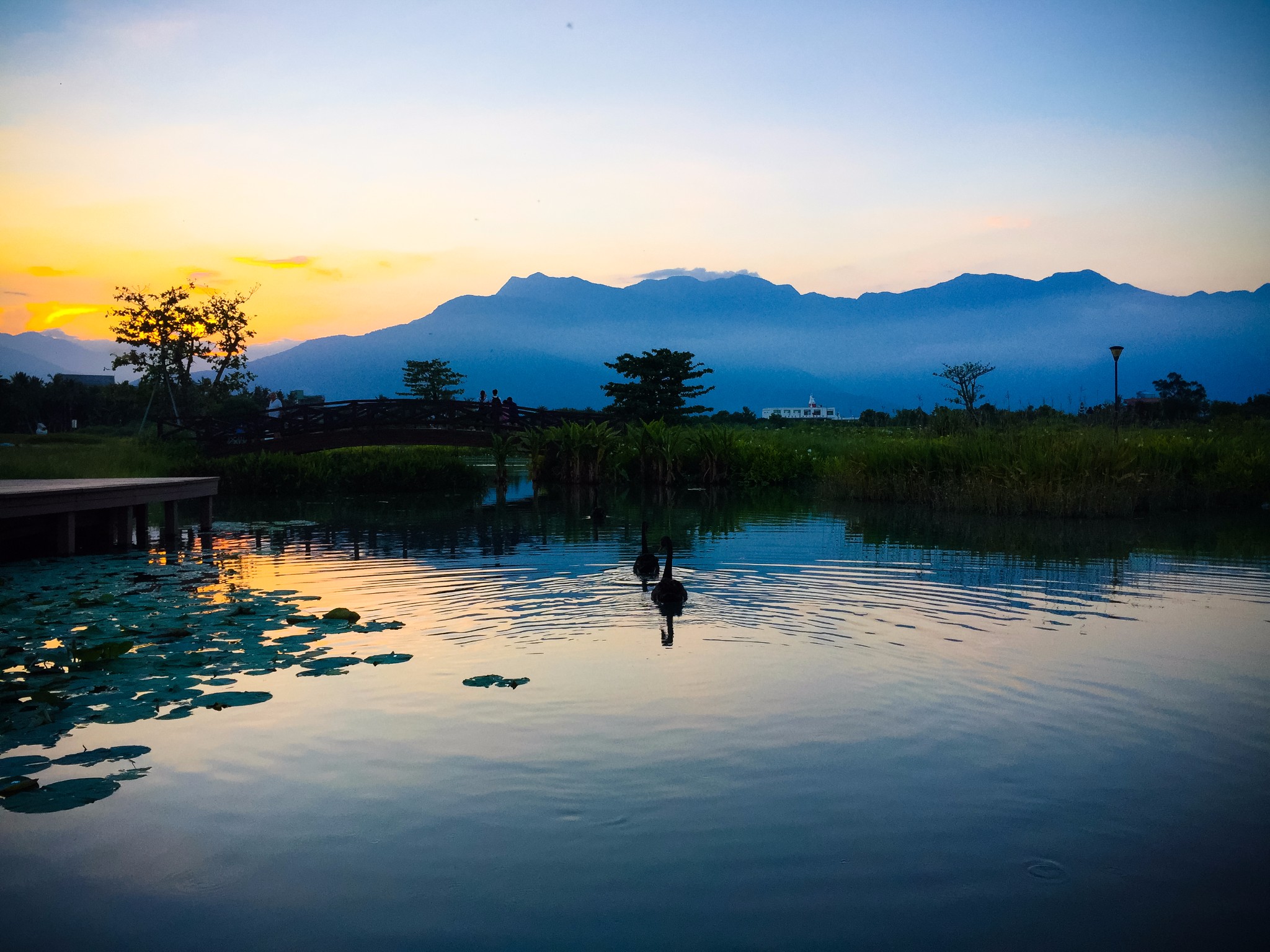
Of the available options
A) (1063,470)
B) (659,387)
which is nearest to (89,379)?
(659,387)

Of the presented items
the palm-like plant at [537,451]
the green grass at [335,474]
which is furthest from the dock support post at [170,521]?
the palm-like plant at [537,451]

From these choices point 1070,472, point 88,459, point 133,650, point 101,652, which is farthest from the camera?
point 88,459

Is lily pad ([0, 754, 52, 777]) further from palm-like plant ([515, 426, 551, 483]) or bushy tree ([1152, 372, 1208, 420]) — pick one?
bushy tree ([1152, 372, 1208, 420])

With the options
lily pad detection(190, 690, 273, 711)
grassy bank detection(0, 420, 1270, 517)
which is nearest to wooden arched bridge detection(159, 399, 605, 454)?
grassy bank detection(0, 420, 1270, 517)

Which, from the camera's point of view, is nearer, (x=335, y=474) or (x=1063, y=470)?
(x=1063, y=470)

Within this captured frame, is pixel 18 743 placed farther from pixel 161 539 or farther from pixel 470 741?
pixel 161 539

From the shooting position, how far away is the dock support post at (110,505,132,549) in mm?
17000

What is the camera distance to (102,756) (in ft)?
18.8

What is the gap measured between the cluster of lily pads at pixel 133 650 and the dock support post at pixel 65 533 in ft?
7.67

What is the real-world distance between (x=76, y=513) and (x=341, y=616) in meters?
9.05

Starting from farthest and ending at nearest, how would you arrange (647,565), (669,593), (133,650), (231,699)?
(647,565)
(669,593)
(133,650)
(231,699)

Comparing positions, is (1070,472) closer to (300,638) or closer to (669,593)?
(669,593)

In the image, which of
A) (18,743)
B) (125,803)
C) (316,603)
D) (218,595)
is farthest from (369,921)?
(218,595)

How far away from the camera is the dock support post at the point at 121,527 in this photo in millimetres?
17000
